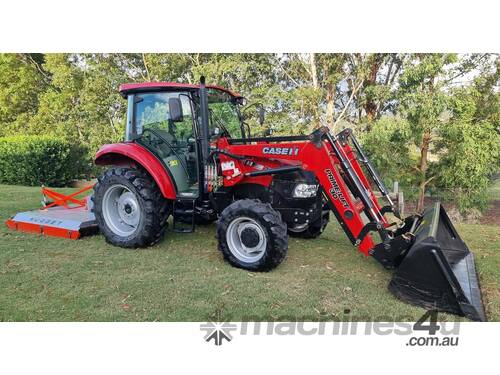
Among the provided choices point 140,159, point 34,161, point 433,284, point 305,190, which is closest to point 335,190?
point 305,190

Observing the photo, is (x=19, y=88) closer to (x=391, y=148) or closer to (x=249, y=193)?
(x=391, y=148)

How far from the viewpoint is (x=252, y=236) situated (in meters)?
4.70

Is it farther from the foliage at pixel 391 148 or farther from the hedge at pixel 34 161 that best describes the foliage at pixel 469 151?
the hedge at pixel 34 161

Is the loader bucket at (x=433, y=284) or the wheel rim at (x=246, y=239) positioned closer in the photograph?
the loader bucket at (x=433, y=284)

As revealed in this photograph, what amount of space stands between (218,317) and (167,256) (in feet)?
5.99

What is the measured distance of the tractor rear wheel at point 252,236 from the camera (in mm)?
4488

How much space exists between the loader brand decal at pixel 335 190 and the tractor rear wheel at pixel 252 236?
0.70m

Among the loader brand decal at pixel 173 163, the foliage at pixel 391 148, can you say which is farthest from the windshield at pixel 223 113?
the foliage at pixel 391 148

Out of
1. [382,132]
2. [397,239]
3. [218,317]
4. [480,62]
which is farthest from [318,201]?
[480,62]

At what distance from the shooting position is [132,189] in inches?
214

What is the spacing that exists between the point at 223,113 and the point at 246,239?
2084 mm

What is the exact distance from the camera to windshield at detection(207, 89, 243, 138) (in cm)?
558

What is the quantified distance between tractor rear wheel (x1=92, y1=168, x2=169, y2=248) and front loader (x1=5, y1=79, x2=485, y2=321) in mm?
15

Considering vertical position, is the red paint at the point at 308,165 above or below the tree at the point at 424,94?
below
